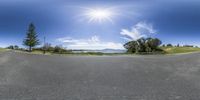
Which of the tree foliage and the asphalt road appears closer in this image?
the asphalt road

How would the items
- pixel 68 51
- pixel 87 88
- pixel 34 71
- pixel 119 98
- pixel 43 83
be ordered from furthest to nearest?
1. pixel 68 51
2. pixel 34 71
3. pixel 43 83
4. pixel 87 88
5. pixel 119 98

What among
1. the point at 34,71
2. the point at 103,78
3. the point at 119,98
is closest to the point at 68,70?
the point at 34,71

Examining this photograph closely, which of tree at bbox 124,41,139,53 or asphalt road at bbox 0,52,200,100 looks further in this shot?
tree at bbox 124,41,139,53

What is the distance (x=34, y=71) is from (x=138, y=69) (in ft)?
12.4

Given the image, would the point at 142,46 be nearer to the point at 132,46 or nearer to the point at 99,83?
the point at 132,46

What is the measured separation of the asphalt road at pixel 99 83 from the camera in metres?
5.79

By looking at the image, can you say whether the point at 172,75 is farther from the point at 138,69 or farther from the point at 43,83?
the point at 43,83

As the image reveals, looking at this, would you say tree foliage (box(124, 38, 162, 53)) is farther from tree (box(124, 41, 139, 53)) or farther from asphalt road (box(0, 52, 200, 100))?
asphalt road (box(0, 52, 200, 100))

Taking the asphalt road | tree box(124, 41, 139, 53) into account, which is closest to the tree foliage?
tree box(124, 41, 139, 53)

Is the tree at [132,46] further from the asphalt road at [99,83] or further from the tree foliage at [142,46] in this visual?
the asphalt road at [99,83]

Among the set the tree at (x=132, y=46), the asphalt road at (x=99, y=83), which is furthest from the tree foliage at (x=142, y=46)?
the asphalt road at (x=99, y=83)

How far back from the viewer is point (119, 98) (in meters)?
5.62

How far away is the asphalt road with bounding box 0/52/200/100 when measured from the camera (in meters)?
5.79

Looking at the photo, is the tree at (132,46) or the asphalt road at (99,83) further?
the tree at (132,46)
